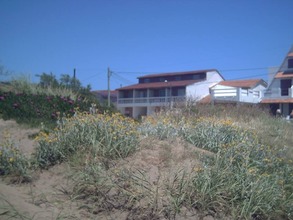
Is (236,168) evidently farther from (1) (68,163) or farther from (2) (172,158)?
(1) (68,163)

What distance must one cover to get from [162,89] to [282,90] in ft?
47.4

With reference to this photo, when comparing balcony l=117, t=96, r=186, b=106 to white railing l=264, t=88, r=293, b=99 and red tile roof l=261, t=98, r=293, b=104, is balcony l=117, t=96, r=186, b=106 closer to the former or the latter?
red tile roof l=261, t=98, r=293, b=104

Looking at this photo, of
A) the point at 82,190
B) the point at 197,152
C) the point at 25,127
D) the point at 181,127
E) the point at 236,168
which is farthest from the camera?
the point at 25,127

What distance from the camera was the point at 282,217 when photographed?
4223 mm

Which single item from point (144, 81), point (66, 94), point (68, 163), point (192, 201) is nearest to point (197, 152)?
point (192, 201)

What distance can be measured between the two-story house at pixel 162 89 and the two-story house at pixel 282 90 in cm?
804

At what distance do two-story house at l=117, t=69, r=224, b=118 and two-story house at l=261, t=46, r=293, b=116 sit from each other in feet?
26.4

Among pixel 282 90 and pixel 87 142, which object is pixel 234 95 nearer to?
pixel 282 90

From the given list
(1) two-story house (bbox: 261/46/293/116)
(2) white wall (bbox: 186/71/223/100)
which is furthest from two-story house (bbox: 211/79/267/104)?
(2) white wall (bbox: 186/71/223/100)

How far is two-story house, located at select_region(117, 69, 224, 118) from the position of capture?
38688 mm

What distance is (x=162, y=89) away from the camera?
134 ft

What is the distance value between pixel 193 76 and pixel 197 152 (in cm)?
3785

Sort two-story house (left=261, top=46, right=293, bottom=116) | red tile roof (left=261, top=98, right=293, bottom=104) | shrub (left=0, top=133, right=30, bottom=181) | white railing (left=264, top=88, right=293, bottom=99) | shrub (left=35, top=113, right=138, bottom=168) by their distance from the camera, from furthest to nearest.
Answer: white railing (left=264, top=88, right=293, bottom=99), two-story house (left=261, top=46, right=293, bottom=116), red tile roof (left=261, top=98, right=293, bottom=104), shrub (left=35, top=113, right=138, bottom=168), shrub (left=0, top=133, right=30, bottom=181)

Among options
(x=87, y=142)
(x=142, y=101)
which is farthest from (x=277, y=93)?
(x=87, y=142)
